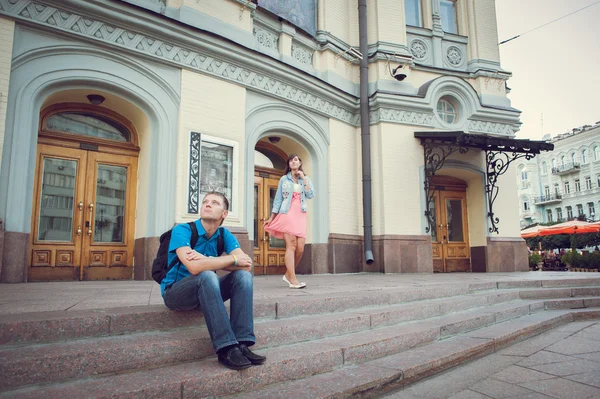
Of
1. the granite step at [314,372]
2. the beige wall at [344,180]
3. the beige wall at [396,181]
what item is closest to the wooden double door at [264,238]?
the beige wall at [344,180]

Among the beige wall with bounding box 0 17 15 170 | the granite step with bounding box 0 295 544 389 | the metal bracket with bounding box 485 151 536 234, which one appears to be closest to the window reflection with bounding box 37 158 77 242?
the beige wall with bounding box 0 17 15 170

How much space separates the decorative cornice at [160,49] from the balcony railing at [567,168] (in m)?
42.6

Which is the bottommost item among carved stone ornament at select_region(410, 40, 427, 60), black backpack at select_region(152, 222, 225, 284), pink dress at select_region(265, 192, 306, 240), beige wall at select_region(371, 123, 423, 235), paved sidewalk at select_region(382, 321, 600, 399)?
paved sidewalk at select_region(382, 321, 600, 399)

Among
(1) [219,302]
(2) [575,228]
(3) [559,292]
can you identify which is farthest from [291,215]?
(2) [575,228]

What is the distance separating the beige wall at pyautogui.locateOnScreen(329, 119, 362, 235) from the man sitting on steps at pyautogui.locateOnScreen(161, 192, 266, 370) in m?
7.11

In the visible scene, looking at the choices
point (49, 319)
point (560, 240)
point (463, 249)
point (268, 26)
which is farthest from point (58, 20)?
point (560, 240)

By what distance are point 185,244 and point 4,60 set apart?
5.11 m

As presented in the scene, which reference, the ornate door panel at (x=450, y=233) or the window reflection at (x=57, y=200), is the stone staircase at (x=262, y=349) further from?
the ornate door panel at (x=450, y=233)

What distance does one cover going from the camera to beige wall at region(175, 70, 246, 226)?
25.9 ft

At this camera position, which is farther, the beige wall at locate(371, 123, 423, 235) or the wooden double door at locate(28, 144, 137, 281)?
the beige wall at locate(371, 123, 423, 235)

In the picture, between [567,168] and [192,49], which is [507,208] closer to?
[192,49]

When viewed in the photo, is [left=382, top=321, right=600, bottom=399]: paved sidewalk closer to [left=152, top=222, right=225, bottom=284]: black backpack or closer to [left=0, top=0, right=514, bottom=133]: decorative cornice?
[left=152, top=222, right=225, bottom=284]: black backpack

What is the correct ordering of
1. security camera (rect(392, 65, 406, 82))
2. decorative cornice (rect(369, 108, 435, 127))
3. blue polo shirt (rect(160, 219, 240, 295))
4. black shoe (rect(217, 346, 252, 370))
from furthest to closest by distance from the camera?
decorative cornice (rect(369, 108, 435, 127)), security camera (rect(392, 65, 406, 82)), blue polo shirt (rect(160, 219, 240, 295)), black shoe (rect(217, 346, 252, 370))

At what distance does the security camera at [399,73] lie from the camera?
11.2m
